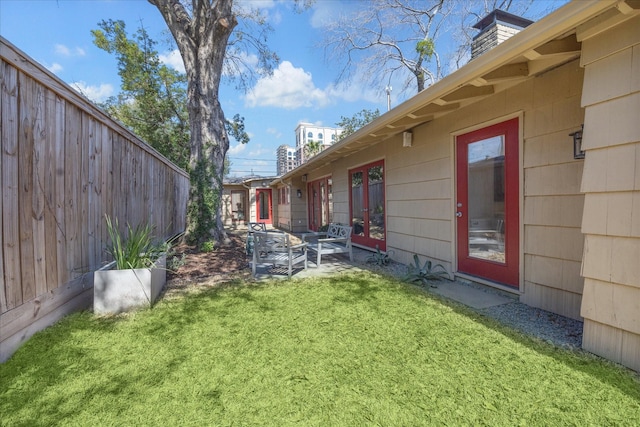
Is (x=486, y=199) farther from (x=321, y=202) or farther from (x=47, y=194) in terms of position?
(x=321, y=202)

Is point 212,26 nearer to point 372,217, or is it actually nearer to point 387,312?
point 372,217

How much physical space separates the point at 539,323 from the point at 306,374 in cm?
222

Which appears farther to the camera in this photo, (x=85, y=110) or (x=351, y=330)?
(x=85, y=110)

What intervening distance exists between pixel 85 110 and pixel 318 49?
10075 millimetres

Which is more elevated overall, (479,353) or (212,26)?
(212,26)

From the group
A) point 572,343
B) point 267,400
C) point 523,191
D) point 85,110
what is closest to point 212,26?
point 85,110

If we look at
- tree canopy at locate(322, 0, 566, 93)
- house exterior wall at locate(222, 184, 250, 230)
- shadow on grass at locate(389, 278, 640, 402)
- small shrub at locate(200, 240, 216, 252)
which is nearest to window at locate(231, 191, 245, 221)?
house exterior wall at locate(222, 184, 250, 230)

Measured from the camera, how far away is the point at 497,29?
4.05 metres

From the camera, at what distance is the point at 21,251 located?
86.0 inches

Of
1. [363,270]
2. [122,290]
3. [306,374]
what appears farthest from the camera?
[363,270]

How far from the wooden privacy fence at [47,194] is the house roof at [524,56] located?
3557 mm

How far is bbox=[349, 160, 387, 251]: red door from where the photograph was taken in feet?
20.0

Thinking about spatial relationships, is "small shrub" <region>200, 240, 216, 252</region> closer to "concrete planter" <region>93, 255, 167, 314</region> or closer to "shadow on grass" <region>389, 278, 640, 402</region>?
"concrete planter" <region>93, 255, 167, 314</region>

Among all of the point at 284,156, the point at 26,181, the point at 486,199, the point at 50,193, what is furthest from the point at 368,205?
the point at 284,156
